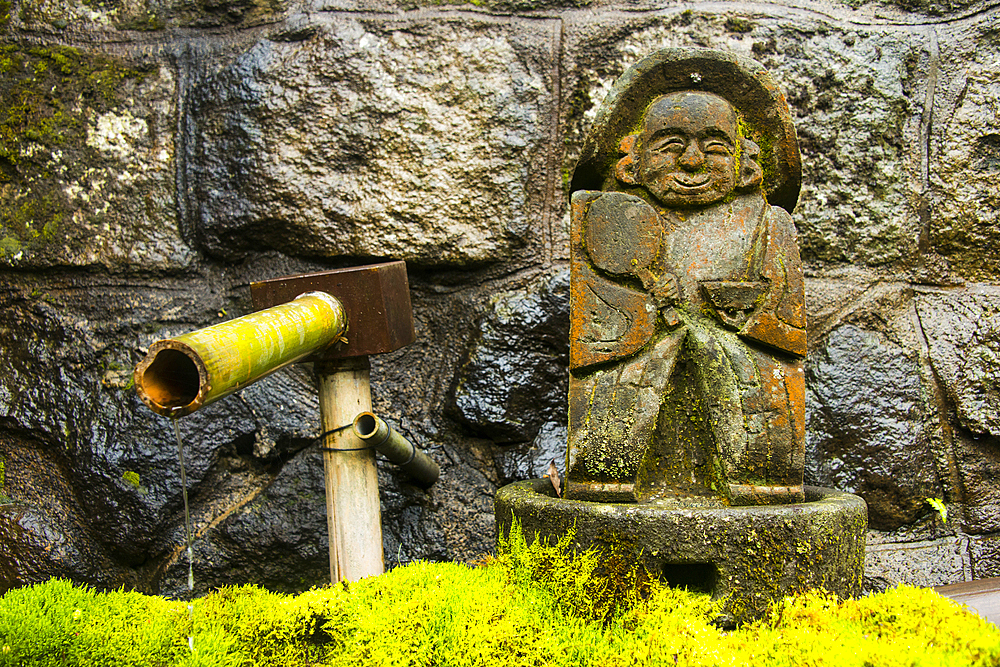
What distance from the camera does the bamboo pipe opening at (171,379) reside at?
112cm

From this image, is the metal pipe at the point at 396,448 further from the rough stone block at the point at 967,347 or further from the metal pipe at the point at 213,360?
the rough stone block at the point at 967,347

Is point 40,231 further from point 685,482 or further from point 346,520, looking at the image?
point 685,482

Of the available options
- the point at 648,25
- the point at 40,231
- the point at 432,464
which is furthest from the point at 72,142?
the point at 648,25

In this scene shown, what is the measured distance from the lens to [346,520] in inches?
66.7

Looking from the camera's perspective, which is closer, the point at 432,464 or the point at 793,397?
the point at 793,397

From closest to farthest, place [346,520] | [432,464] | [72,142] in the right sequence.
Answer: [346,520] → [432,464] → [72,142]

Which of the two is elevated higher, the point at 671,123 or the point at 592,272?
the point at 671,123

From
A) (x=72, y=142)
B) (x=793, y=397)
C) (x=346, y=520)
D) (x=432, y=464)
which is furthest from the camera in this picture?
(x=72, y=142)

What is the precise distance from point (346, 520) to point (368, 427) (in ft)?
0.74

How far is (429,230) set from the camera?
2232 mm

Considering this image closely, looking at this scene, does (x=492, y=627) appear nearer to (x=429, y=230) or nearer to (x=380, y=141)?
(x=429, y=230)

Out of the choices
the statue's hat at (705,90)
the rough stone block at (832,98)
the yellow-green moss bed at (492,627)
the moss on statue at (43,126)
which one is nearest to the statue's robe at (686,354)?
the statue's hat at (705,90)

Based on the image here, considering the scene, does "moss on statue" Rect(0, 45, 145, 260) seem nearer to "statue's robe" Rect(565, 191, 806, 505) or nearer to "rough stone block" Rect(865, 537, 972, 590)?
"statue's robe" Rect(565, 191, 806, 505)

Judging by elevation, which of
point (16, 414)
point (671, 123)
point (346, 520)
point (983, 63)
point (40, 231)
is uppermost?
point (983, 63)
